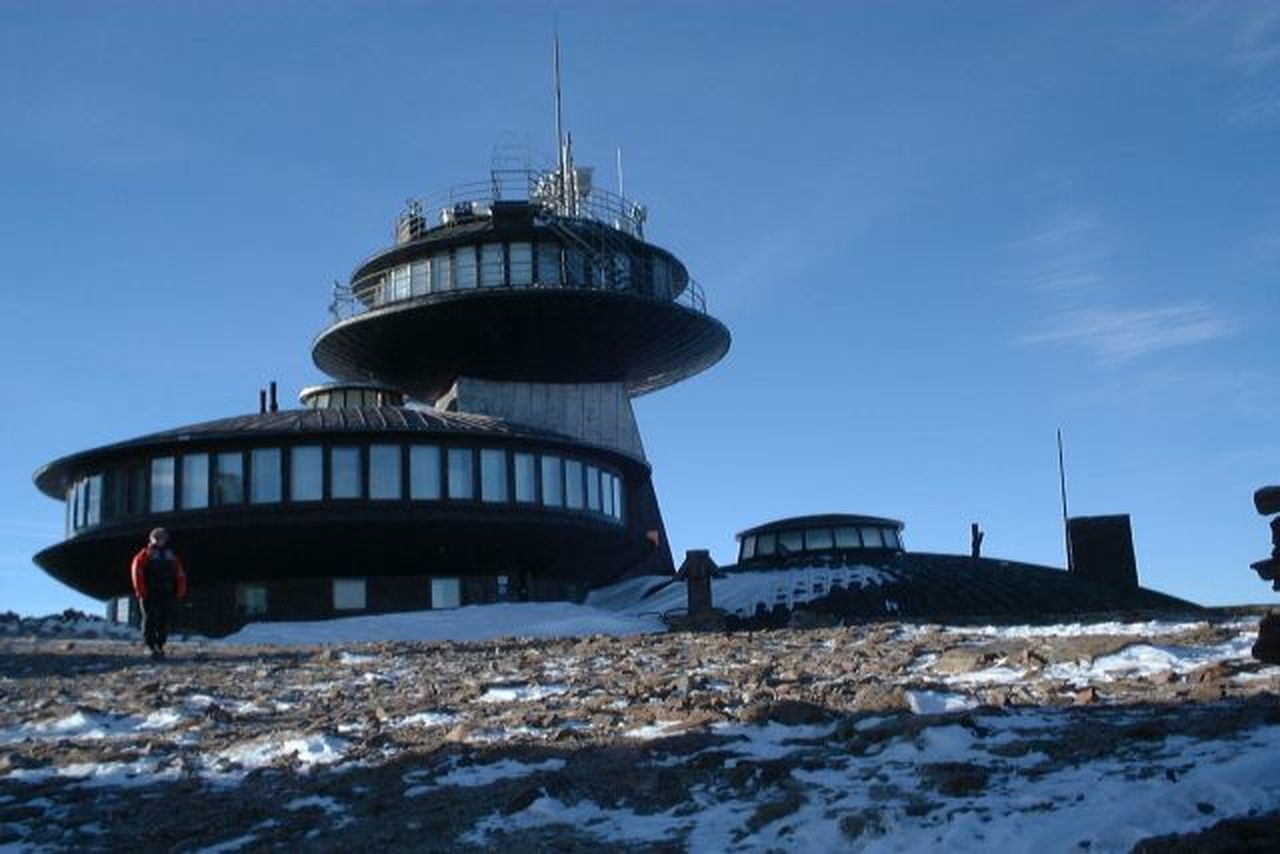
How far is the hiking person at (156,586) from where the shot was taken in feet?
74.8

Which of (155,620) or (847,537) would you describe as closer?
(155,620)

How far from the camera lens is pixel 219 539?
128ft

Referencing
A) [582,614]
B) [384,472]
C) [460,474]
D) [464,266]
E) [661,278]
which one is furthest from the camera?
[661,278]

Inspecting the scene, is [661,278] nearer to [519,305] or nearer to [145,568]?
[519,305]

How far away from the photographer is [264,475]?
39.4m

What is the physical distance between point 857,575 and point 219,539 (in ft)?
55.1

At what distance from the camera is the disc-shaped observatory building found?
39312mm

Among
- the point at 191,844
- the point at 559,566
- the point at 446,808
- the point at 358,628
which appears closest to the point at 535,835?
the point at 446,808

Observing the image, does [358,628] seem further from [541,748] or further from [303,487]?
[541,748]

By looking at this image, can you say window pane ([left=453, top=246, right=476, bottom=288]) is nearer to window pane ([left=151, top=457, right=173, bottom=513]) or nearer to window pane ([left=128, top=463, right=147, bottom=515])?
window pane ([left=151, top=457, right=173, bottom=513])

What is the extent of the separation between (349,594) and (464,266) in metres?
14.6

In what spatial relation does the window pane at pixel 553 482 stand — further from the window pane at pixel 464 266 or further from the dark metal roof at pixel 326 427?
the window pane at pixel 464 266

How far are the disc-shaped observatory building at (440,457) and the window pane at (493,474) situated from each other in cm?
5

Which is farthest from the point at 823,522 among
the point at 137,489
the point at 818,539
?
the point at 137,489
